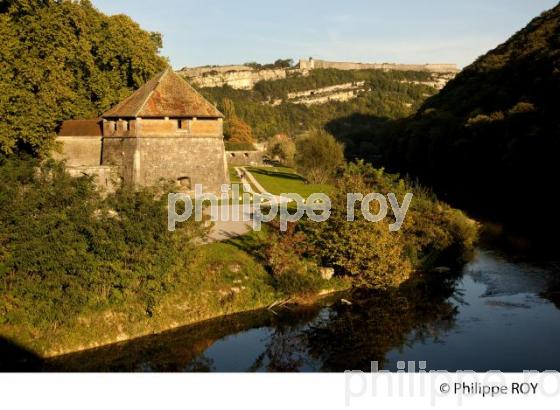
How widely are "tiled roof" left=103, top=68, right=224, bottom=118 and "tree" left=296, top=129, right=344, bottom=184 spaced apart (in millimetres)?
11780

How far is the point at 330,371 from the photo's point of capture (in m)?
13.6

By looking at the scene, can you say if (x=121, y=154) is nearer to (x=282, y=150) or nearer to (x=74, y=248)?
(x=74, y=248)

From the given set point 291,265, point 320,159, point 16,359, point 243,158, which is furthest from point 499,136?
point 16,359

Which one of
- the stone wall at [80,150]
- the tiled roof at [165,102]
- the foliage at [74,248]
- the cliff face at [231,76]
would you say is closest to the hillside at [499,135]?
the tiled roof at [165,102]

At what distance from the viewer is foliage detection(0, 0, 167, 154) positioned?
25016mm

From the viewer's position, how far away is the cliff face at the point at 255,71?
124231 mm

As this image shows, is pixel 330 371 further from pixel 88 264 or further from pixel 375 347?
pixel 88 264

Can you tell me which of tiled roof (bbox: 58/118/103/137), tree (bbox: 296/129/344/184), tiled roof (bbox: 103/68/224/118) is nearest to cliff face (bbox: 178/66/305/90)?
tree (bbox: 296/129/344/184)

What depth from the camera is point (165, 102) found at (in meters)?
27.2

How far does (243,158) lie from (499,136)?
23741 millimetres

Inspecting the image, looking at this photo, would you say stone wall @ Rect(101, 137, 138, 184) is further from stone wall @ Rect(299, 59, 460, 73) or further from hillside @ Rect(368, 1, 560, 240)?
stone wall @ Rect(299, 59, 460, 73)

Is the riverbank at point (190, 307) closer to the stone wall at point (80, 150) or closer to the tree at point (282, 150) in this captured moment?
the stone wall at point (80, 150)

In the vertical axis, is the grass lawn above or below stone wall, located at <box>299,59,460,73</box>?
below
